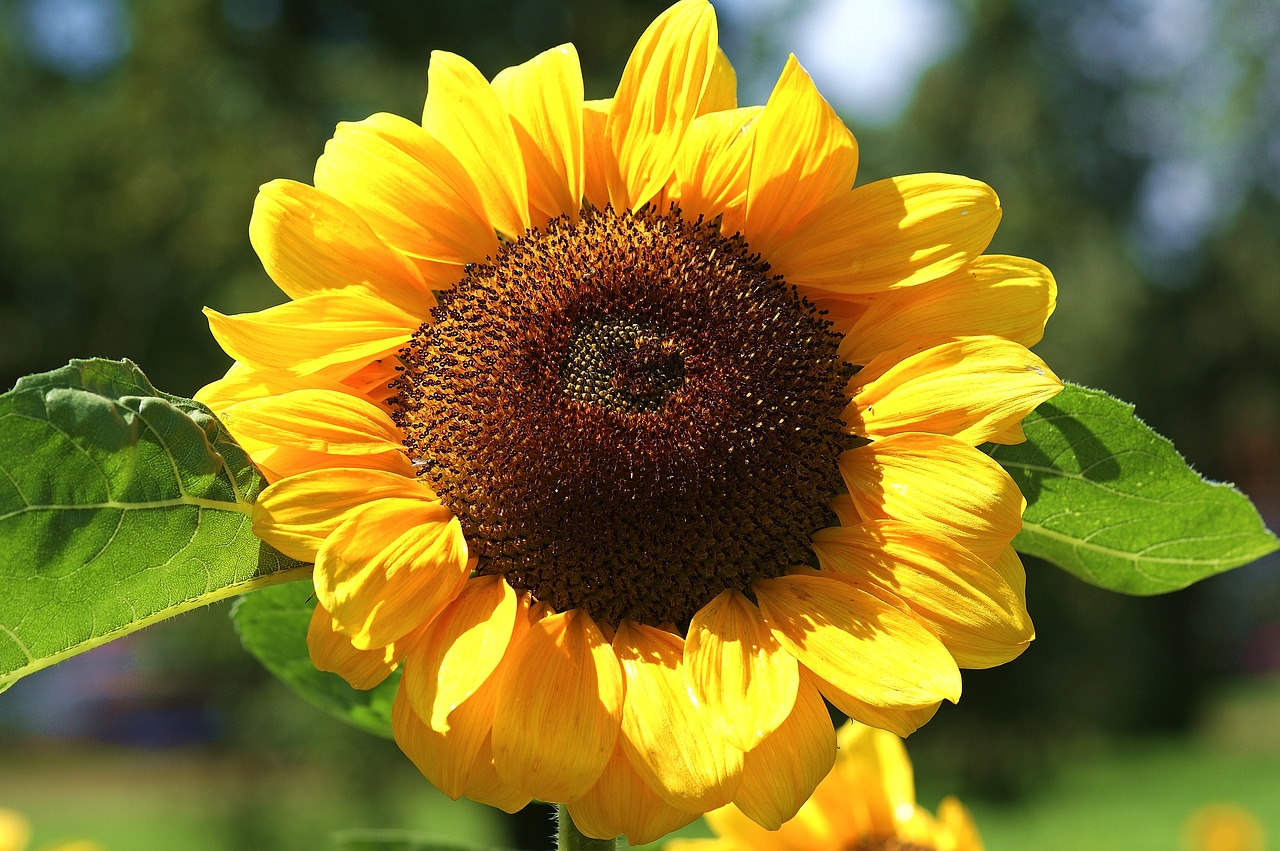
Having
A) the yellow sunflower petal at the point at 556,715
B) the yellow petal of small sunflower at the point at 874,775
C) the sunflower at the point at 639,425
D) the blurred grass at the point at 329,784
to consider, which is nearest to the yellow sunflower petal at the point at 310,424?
the sunflower at the point at 639,425

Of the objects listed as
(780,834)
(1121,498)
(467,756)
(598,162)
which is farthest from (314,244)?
(780,834)

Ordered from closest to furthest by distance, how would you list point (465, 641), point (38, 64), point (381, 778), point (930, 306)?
point (465, 641) < point (930, 306) < point (381, 778) < point (38, 64)

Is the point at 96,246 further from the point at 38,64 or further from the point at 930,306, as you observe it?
the point at 930,306

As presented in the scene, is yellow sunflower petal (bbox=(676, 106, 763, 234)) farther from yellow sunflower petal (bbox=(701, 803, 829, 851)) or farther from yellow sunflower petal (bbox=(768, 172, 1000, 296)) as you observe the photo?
yellow sunflower petal (bbox=(701, 803, 829, 851))

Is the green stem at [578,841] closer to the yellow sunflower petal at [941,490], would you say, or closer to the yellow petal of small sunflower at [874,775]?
the yellow sunflower petal at [941,490]

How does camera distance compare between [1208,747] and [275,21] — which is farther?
[1208,747]

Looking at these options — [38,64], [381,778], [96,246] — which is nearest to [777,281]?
[381,778]

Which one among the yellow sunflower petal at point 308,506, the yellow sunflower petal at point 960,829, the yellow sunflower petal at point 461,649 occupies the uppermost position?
the yellow sunflower petal at point 308,506
